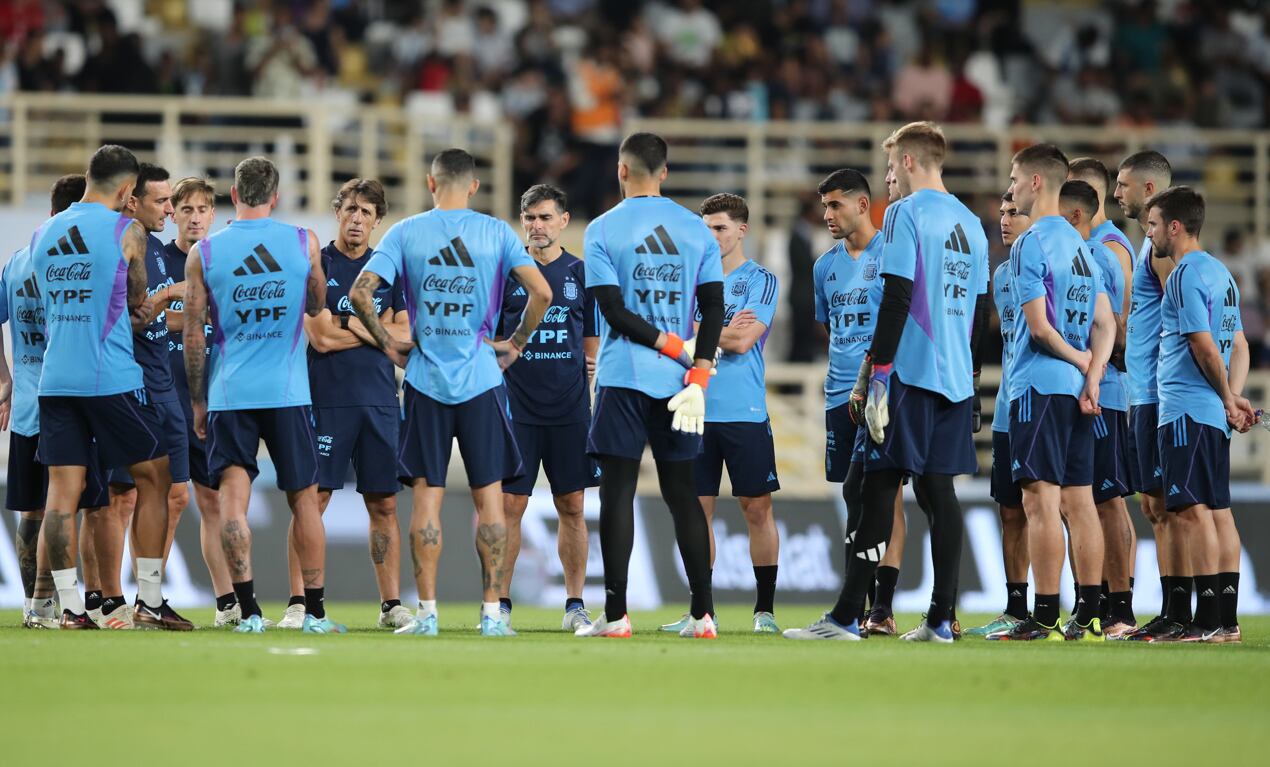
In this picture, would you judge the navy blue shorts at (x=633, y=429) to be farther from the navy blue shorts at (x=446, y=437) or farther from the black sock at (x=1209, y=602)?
the black sock at (x=1209, y=602)

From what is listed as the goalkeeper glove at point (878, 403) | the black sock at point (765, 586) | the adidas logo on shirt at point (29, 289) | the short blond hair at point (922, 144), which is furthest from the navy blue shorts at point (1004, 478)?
the adidas logo on shirt at point (29, 289)

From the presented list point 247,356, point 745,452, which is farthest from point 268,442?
point 745,452

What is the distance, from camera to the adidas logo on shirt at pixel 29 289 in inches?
404

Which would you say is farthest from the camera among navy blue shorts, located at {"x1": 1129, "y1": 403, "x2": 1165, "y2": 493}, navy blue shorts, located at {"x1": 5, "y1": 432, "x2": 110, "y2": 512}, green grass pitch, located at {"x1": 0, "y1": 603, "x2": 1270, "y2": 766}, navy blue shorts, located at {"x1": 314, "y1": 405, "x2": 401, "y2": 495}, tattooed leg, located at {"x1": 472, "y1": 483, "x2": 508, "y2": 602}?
navy blue shorts, located at {"x1": 314, "y1": 405, "x2": 401, "y2": 495}

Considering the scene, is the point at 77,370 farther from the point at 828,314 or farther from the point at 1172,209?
the point at 1172,209

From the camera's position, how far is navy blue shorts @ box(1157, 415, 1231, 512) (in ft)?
33.4

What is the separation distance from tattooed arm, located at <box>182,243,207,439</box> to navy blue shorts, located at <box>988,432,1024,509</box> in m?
4.64

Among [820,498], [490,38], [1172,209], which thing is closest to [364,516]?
[820,498]

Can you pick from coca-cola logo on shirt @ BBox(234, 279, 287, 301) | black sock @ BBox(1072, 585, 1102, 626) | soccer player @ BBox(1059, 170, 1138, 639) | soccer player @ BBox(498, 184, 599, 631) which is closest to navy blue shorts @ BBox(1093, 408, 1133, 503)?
soccer player @ BBox(1059, 170, 1138, 639)

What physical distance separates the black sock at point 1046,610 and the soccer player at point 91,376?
199 inches

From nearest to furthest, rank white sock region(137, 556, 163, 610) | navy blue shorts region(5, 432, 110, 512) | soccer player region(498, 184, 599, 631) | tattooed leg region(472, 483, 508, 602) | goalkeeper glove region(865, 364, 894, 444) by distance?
goalkeeper glove region(865, 364, 894, 444) < tattooed leg region(472, 483, 508, 602) < white sock region(137, 556, 163, 610) < navy blue shorts region(5, 432, 110, 512) < soccer player region(498, 184, 599, 631)

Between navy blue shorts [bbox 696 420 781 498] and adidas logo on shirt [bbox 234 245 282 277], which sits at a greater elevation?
adidas logo on shirt [bbox 234 245 282 277]

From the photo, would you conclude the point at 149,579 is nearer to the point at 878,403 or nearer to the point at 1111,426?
the point at 878,403

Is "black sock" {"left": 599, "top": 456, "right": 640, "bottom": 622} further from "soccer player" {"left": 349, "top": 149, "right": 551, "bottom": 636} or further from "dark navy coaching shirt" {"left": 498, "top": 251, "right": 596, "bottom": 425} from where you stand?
"dark navy coaching shirt" {"left": 498, "top": 251, "right": 596, "bottom": 425}
